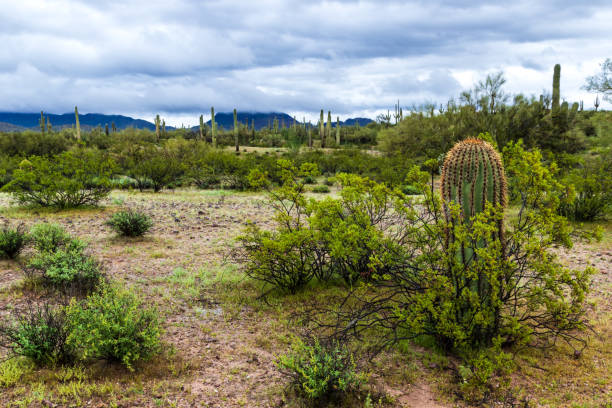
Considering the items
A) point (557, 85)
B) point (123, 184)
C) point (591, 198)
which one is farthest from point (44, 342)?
point (557, 85)

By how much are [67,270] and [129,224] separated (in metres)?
3.41

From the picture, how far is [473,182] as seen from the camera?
4.27 meters

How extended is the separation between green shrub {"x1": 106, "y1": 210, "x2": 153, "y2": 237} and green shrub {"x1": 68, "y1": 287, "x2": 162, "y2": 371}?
199 inches

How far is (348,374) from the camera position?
3.45m

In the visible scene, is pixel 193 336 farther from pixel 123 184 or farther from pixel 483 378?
pixel 123 184

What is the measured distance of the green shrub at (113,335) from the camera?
3785 mm

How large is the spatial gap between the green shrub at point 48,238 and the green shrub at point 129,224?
171 cm

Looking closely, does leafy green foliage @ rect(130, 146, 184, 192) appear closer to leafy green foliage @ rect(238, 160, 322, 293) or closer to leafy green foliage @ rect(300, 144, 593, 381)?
leafy green foliage @ rect(238, 160, 322, 293)

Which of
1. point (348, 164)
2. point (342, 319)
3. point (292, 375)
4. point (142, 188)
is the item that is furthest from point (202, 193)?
point (292, 375)

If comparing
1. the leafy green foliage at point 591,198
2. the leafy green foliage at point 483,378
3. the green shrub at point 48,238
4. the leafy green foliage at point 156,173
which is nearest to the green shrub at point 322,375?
the leafy green foliage at point 483,378

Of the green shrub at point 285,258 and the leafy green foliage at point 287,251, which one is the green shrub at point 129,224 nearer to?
the leafy green foliage at point 287,251

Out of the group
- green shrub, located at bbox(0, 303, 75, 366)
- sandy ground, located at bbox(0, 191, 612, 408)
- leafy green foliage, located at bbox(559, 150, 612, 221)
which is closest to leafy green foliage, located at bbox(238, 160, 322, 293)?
sandy ground, located at bbox(0, 191, 612, 408)

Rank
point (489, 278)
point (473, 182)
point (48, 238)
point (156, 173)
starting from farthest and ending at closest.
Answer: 1. point (156, 173)
2. point (48, 238)
3. point (473, 182)
4. point (489, 278)

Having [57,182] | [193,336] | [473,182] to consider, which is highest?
[473,182]
